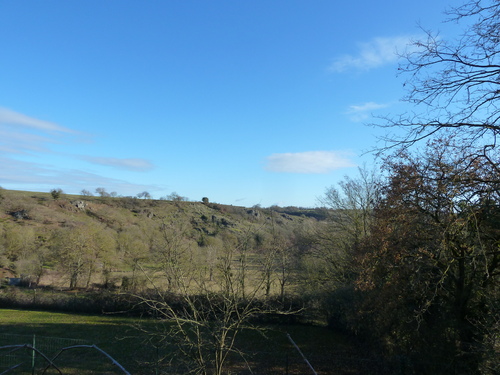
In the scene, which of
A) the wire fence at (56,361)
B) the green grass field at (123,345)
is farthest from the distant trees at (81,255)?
the wire fence at (56,361)

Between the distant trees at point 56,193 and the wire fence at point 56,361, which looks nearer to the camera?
the wire fence at point 56,361

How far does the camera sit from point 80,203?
2301 inches

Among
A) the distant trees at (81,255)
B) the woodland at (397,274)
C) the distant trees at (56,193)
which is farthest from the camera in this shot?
the distant trees at (56,193)

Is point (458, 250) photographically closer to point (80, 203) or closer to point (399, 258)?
point (399, 258)

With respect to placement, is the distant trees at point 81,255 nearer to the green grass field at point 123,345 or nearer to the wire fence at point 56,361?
the green grass field at point 123,345

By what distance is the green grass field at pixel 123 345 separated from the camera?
1211 centimetres

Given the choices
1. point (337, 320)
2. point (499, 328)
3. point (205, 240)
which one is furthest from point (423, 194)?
point (205, 240)

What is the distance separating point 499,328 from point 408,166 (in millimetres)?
3506

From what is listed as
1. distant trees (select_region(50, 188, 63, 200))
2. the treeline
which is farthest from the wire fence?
distant trees (select_region(50, 188, 63, 200))

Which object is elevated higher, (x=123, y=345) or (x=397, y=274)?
(x=397, y=274)

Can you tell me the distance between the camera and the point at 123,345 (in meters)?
15.5

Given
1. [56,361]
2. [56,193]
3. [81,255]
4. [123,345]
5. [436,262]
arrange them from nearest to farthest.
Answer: [436,262], [56,361], [123,345], [81,255], [56,193]

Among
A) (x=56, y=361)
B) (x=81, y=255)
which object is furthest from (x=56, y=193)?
(x=56, y=361)

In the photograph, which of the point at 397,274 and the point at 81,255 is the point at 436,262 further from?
the point at 81,255
